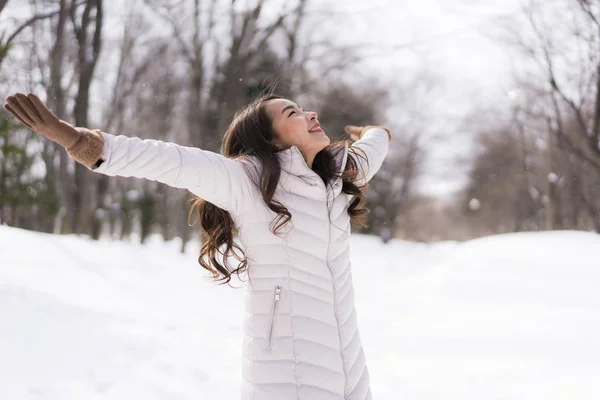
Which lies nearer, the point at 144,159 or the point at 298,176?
the point at 144,159

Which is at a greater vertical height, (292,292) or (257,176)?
(257,176)

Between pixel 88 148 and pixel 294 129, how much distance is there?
2.31 feet

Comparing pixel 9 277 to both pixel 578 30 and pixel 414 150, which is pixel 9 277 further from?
pixel 414 150

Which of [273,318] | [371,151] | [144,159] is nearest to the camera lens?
[144,159]

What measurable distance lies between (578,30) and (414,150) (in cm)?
1507

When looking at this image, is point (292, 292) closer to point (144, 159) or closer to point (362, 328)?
point (144, 159)

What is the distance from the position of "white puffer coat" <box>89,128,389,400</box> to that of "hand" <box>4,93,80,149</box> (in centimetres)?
38

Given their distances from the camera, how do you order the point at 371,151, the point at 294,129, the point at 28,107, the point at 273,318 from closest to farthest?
the point at 28,107 → the point at 273,318 → the point at 294,129 → the point at 371,151

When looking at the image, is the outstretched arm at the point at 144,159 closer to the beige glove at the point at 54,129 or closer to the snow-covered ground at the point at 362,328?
the beige glove at the point at 54,129

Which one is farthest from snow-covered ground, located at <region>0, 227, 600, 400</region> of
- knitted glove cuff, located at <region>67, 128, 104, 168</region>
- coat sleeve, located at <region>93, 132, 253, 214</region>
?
knitted glove cuff, located at <region>67, 128, 104, 168</region>

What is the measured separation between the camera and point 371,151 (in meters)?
2.30

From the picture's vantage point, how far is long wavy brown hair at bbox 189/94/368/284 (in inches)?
66.7

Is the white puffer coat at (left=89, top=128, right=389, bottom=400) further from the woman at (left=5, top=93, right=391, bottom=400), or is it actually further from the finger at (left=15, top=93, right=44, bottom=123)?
the finger at (left=15, top=93, right=44, bottom=123)

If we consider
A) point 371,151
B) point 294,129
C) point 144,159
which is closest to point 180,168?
point 144,159
